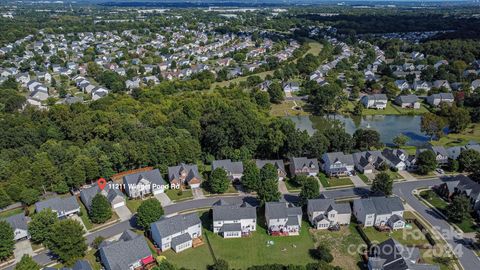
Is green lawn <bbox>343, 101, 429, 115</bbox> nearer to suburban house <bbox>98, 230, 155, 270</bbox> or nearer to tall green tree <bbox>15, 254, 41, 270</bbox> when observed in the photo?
suburban house <bbox>98, 230, 155, 270</bbox>

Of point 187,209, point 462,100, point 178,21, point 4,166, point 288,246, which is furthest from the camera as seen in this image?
point 178,21

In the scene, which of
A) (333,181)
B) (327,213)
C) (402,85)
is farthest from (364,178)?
(402,85)

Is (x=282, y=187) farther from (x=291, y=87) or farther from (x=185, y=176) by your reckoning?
(x=291, y=87)

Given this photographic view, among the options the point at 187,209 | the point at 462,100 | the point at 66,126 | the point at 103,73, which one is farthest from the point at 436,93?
the point at 103,73

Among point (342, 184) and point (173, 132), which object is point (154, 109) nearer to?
point (173, 132)

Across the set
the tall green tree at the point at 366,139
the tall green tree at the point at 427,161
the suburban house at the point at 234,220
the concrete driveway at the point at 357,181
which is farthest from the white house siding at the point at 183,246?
the tall green tree at the point at 427,161

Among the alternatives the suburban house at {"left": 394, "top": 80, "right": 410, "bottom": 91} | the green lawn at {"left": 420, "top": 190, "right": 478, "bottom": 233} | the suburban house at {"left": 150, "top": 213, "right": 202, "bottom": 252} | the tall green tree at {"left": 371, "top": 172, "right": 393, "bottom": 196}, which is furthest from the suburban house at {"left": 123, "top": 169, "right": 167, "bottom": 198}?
the suburban house at {"left": 394, "top": 80, "right": 410, "bottom": 91}

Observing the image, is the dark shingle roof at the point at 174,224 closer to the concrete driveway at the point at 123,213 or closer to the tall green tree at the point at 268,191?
the concrete driveway at the point at 123,213
